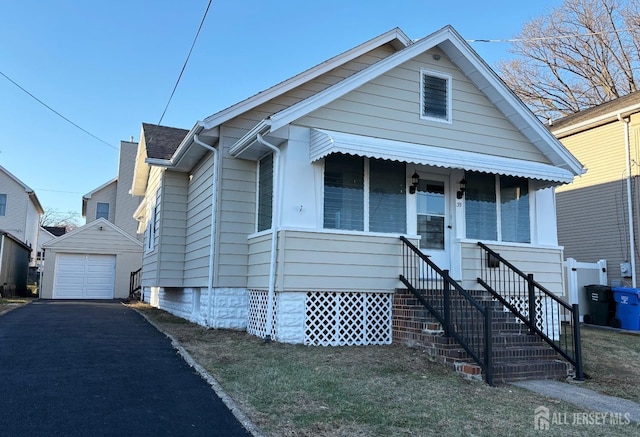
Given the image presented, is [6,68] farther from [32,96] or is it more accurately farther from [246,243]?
[246,243]

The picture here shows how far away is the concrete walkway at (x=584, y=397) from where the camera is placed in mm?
5387

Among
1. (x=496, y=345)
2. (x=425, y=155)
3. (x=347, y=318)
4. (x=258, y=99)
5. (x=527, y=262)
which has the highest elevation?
(x=258, y=99)

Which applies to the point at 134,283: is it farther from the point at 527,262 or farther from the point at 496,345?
the point at 496,345

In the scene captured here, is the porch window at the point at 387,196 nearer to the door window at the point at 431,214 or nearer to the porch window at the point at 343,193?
the porch window at the point at 343,193

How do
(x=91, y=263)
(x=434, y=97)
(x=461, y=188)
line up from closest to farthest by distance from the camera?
(x=461, y=188), (x=434, y=97), (x=91, y=263)

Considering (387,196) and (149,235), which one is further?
(149,235)

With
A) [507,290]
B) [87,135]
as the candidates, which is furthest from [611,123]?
[87,135]

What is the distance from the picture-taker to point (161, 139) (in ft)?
42.3

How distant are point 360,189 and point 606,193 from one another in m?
10.1

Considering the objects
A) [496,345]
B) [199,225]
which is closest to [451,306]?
[496,345]

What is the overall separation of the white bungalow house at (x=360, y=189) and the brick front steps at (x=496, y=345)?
1.51 ft

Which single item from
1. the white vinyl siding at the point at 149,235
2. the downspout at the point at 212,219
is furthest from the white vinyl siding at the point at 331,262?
the white vinyl siding at the point at 149,235

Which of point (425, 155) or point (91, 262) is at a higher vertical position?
point (425, 155)

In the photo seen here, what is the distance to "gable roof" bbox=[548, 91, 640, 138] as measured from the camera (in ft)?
47.6
